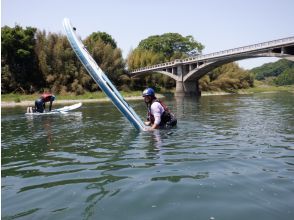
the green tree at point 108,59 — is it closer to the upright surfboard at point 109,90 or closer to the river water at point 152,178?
the upright surfboard at point 109,90

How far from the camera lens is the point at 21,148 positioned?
12047mm

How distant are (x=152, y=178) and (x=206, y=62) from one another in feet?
196

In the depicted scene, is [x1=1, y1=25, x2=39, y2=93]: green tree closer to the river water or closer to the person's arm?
the river water

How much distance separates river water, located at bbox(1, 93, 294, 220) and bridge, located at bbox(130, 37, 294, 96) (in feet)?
126

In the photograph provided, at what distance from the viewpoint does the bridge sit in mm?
48062

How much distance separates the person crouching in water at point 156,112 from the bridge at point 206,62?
3642cm

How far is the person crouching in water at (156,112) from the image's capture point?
42.6 ft

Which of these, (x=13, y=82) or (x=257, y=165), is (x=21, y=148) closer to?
(x=257, y=165)

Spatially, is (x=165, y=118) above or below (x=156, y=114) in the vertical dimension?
below

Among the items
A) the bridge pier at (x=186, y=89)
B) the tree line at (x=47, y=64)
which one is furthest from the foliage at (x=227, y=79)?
the tree line at (x=47, y=64)

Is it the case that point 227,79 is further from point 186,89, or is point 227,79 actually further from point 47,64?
point 47,64

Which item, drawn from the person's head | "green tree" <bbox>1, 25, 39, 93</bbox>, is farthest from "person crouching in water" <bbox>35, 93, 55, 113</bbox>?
"green tree" <bbox>1, 25, 39, 93</bbox>

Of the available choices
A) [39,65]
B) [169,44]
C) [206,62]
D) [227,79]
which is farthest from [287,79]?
[39,65]

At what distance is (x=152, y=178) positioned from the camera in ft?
23.9
